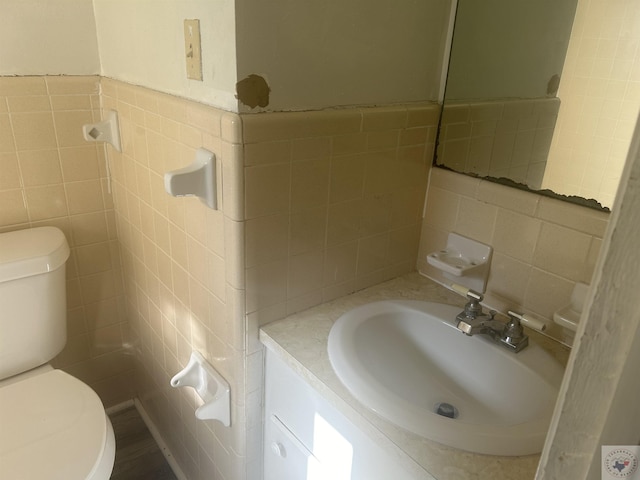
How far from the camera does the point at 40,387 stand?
1.25 meters

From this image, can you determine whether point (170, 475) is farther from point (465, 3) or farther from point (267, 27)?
point (465, 3)

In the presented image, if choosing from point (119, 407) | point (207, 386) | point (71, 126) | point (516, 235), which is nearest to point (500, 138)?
point (516, 235)

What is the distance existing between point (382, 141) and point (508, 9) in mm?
397

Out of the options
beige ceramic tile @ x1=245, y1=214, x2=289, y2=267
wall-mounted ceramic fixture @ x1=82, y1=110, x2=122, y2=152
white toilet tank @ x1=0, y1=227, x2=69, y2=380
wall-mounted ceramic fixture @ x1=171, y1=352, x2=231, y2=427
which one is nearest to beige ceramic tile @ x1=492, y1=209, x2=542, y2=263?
beige ceramic tile @ x1=245, y1=214, x2=289, y2=267

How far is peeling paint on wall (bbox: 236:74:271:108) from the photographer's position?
826 millimetres

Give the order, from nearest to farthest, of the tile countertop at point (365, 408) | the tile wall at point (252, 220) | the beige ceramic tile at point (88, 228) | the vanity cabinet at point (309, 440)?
the tile countertop at point (365, 408) < the vanity cabinet at point (309, 440) < the tile wall at point (252, 220) < the beige ceramic tile at point (88, 228)

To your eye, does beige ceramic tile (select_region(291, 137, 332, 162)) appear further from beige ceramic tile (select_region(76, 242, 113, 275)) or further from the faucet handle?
beige ceramic tile (select_region(76, 242, 113, 275))

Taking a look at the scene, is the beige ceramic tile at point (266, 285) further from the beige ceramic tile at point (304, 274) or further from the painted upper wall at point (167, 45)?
the painted upper wall at point (167, 45)

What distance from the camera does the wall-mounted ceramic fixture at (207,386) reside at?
111 cm

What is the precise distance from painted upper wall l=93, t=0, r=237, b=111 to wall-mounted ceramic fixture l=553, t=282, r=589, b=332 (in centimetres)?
72

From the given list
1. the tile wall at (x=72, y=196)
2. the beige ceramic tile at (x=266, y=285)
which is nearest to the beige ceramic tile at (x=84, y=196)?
the tile wall at (x=72, y=196)

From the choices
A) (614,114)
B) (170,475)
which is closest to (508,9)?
(614,114)

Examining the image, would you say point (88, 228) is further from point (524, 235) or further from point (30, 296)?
point (524, 235)

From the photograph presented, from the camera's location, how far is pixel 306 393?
0.94 meters
